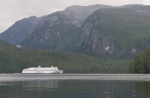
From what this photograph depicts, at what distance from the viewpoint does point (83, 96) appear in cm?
8262

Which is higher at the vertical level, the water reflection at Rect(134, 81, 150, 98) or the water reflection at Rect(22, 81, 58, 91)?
the water reflection at Rect(134, 81, 150, 98)

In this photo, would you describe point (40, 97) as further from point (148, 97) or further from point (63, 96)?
point (148, 97)

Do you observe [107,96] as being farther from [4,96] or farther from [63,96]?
[4,96]

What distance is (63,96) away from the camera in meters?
82.4

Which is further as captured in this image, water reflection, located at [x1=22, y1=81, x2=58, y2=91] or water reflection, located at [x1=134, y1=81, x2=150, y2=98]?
water reflection, located at [x1=22, y1=81, x2=58, y2=91]

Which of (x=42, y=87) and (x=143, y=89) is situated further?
(x=42, y=87)

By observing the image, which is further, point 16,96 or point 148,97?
point 16,96

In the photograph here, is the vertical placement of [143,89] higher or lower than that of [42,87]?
higher

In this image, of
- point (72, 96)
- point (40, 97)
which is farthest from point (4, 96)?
point (72, 96)

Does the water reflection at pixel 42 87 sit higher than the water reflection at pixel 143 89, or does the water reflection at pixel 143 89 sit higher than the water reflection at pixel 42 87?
the water reflection at pixel 143 89

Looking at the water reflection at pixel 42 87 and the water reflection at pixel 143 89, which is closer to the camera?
the water reflection at pixel 143 89

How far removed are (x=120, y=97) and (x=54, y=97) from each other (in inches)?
516

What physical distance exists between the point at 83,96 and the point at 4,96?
16.8 metres

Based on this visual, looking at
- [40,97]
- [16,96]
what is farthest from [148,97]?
[16,96]
